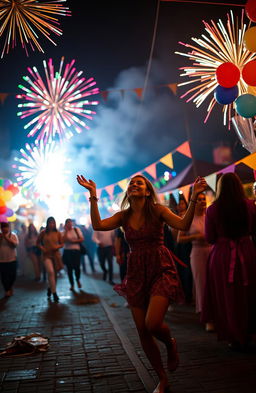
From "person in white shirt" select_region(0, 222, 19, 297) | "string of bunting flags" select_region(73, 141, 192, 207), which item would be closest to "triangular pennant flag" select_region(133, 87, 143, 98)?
"string of bunting flags" select_region(73, 141, 192, 207)

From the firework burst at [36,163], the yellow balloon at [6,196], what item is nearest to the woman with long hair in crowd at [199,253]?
the yellow balloon at [6,196]

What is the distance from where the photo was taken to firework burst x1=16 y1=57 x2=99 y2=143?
10.2 meters

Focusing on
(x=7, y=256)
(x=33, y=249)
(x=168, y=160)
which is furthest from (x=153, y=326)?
(x=168, y=160)

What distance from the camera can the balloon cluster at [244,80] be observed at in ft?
19.2

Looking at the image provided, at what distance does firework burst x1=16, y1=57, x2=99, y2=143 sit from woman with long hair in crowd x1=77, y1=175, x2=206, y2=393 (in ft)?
22.1

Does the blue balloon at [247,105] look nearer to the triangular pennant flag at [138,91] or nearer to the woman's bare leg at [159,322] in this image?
the woman's bare leg at [159,322]

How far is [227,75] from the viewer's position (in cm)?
632

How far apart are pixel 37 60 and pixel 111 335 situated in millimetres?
7787

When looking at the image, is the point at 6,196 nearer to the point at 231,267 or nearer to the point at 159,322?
the point at 231,267

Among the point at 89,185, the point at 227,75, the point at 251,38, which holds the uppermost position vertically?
the point at 251,38

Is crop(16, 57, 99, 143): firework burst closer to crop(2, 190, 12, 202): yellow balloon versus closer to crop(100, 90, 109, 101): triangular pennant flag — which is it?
crop(100, 90, 109, 101): triangular pennant flag

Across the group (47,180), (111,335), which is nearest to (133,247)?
(111,335)

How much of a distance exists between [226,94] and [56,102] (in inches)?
219

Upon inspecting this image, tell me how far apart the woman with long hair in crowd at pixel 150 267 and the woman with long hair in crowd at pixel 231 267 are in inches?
43.9
